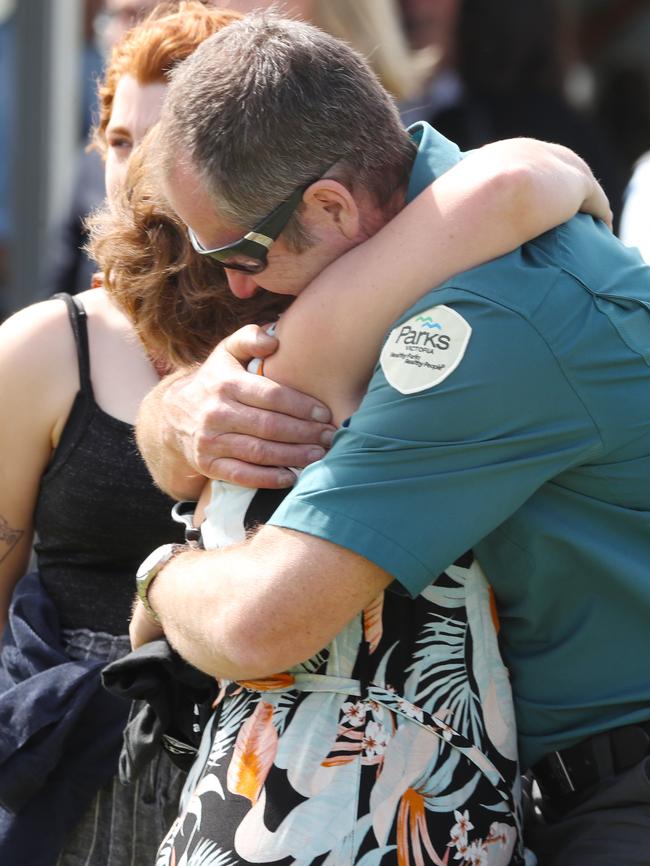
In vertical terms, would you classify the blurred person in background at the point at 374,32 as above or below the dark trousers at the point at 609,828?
above

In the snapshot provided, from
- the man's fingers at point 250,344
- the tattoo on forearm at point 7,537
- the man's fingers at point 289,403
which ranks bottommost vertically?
the tattoo on forearm at point 7,537

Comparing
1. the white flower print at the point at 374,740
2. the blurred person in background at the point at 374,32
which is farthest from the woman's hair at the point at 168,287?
the blurred person in background at the point at 374,32

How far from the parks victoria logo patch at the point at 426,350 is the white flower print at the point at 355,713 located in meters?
0.40

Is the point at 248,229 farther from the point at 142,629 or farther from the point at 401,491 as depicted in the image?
the point at 142,629

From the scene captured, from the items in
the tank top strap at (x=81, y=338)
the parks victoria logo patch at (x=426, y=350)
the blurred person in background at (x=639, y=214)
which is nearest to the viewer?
the parks victoria logo patch at (x=426, y=350)

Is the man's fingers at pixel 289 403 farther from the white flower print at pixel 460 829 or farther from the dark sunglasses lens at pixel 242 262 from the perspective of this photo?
the white flower print at pixel 460 829

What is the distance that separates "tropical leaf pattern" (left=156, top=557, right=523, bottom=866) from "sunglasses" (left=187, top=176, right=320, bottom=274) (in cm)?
46

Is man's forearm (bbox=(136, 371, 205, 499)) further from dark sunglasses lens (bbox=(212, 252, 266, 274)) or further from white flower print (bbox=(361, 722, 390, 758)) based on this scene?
white flower print (bbox=(361, 722, 390, 758))

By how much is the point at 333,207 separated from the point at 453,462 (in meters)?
0.37

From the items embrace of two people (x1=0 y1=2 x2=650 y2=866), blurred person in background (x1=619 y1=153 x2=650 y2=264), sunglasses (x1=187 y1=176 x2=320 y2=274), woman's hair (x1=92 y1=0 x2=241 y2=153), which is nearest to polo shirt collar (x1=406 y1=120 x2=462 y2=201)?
embrace of two people (x1=0 y1=2 x2=650 y2=866)

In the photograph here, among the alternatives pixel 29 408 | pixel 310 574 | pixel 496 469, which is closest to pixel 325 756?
pixel 310 574

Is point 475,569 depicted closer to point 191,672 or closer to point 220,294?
point 191,672

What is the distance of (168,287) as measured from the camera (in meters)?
1.86

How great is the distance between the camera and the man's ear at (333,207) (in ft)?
5.01
